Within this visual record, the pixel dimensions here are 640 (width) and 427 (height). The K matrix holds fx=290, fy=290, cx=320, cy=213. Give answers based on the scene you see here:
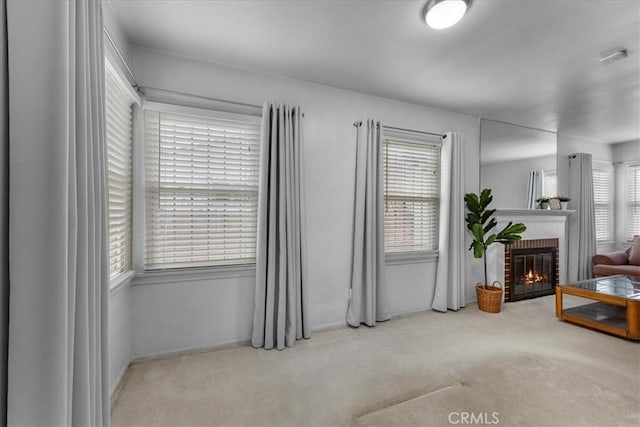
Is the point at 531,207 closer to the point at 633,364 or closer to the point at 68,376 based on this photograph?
the point at 633,364

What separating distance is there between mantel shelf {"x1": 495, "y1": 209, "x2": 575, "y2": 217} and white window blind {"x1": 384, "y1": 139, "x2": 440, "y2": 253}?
0.97 m

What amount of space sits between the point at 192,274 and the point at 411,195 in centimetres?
260

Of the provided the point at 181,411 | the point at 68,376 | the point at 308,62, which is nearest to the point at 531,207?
the point at 308,62

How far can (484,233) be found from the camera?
3.68 meters

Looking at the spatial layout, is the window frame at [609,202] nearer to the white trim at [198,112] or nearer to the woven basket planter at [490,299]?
the woven basket planter at [490,299]

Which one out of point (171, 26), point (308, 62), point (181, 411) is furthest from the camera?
point (308, 62)

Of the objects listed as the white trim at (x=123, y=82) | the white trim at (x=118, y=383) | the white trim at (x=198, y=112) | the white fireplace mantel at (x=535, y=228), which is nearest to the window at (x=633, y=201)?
the white fireplace mantel at (x=535, y=228)

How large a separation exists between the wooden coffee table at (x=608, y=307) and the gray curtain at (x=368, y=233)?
2.11 m

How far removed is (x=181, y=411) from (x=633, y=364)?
3413mm

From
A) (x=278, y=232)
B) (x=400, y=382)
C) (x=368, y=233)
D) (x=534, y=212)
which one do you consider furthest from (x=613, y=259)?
(x=278, y=232)

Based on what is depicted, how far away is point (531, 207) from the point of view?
4.37 meters

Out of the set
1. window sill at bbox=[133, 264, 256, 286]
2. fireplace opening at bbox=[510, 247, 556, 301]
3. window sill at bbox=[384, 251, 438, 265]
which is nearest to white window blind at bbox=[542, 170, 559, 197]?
fireplace opening at bbox=[510, 247, 556, 301]

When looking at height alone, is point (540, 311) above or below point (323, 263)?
below

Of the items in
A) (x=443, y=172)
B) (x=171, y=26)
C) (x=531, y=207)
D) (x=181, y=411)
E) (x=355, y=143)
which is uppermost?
(x=171, y=26)
